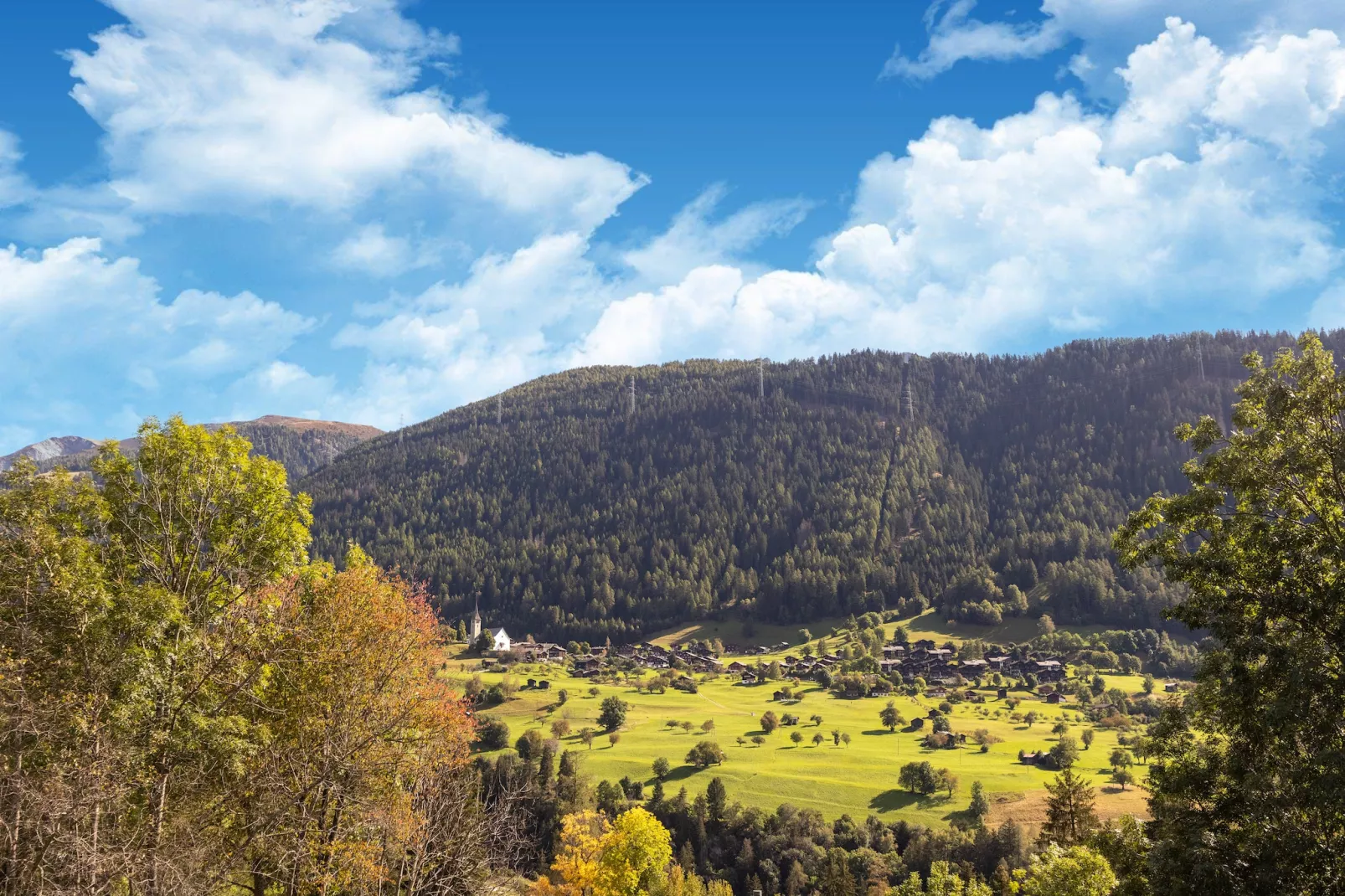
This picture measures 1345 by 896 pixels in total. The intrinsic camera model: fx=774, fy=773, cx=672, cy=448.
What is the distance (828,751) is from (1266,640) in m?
94.4

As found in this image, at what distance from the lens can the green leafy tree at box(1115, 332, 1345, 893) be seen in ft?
47.6

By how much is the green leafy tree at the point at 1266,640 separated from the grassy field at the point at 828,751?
231 ft

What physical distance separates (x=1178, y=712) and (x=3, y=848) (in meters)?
26.4

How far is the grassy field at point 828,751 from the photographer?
83750 mm

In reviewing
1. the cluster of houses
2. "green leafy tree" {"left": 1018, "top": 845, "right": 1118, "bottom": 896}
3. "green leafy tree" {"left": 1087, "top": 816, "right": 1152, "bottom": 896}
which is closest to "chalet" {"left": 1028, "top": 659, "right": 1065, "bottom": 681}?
the cluster of houses

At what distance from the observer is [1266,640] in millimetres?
15508

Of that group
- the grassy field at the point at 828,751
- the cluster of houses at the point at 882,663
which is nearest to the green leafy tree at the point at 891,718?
the grassy field at the point at 828,751

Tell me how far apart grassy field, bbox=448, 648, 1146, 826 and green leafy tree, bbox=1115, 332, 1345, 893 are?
7036 centimetres

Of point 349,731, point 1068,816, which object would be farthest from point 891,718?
point 349,731

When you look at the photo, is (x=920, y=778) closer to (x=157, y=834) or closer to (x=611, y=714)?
(x=611, y=714)

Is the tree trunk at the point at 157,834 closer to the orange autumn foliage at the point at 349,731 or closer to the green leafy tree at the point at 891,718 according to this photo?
the orange autumn foliage at the point at 349,731

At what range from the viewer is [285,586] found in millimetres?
25172

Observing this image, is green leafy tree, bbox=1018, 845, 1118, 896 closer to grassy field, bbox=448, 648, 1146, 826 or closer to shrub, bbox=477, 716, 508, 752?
grassy field, bbox=448, 648, 1146, 826

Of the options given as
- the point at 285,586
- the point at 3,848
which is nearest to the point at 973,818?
the point at 285,586
